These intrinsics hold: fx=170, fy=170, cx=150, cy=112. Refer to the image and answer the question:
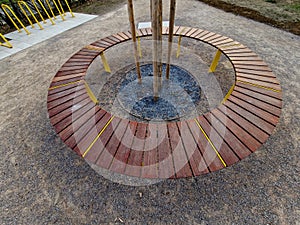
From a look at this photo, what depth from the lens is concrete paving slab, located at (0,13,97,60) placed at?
17.0ft

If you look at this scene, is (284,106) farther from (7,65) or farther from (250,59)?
(7,65)

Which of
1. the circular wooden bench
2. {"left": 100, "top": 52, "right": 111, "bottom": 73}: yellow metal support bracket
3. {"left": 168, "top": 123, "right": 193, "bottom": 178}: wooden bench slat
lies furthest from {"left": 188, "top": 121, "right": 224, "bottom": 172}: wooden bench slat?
{"left": 100, "top": 52, "right": 111, "bottom": 73}: yellow metal support bracket

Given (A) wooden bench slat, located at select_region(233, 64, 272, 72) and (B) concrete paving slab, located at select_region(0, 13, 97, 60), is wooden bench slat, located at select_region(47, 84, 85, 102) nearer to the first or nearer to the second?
Result: (A) wooden bench slat, located at select_region(233, 64, 272, 72)

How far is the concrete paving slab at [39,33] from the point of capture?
5188 mm

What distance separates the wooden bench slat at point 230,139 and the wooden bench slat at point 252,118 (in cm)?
32

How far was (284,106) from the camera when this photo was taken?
2.96 meters

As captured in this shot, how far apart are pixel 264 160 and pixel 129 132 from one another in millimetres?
1908

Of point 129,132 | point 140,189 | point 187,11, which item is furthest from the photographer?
point 187,11

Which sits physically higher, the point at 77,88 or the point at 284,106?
the point at 77,88

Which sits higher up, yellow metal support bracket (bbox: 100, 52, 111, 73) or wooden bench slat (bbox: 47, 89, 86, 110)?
wooden bench slat (bbox: 47, 89, 86, 110)

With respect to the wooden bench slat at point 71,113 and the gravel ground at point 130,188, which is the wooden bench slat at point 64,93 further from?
the gravel ground at point 130,188

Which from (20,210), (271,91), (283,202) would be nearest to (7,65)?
(20,210)

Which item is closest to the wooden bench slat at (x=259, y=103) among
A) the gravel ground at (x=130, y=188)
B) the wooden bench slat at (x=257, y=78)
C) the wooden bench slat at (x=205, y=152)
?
the wooden bench slat at (x=257, y=78)

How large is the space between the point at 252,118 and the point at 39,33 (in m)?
7.01
